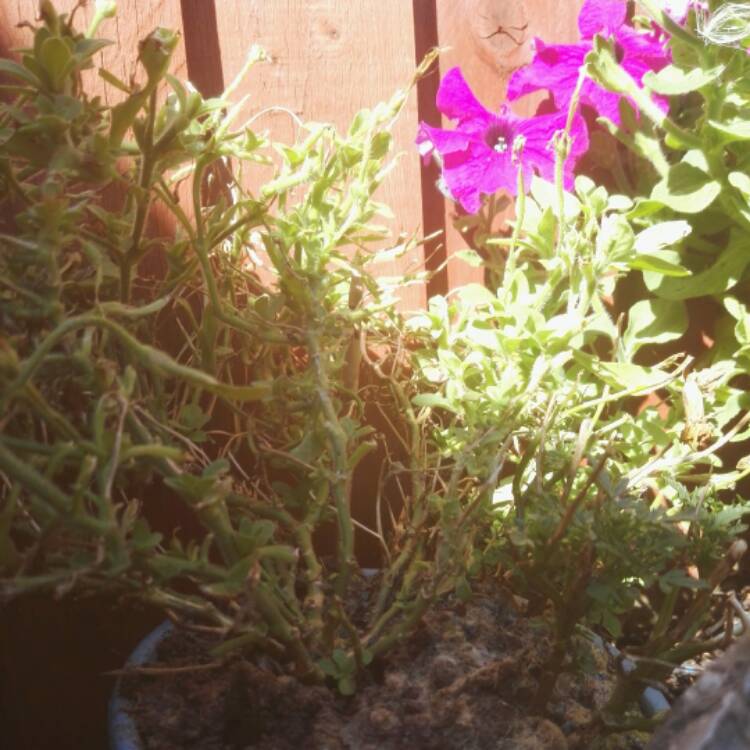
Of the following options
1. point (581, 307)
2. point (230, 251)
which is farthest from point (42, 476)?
point (581, 307)

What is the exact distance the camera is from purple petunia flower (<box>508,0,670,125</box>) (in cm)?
134

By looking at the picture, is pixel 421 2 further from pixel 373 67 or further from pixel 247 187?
pixel 247 187

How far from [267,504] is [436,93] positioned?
758 millimetres

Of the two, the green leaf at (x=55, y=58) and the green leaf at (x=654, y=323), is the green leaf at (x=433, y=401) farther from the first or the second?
the green leaf at (x=55, y=58)

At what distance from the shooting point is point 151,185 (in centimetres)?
90

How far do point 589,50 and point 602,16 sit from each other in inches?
2.2

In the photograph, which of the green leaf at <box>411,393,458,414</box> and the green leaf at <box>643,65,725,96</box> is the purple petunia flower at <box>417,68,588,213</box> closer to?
the green leaf at <box>643,65,725,96</box>

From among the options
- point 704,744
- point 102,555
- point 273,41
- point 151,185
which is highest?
point 273,41

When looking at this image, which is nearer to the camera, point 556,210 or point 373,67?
point 556,210

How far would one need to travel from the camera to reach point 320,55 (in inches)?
53.7

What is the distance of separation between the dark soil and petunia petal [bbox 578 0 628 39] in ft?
2.82

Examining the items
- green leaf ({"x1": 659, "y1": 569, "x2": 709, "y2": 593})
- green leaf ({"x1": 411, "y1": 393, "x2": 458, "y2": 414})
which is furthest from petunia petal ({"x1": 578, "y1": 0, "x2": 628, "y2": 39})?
green leaf ({"x1": 659, "y1": 569, "x2": 709, "y2": 593})

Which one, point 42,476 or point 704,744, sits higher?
point 42,476

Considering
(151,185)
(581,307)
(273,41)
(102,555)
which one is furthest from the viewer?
(273,41)
